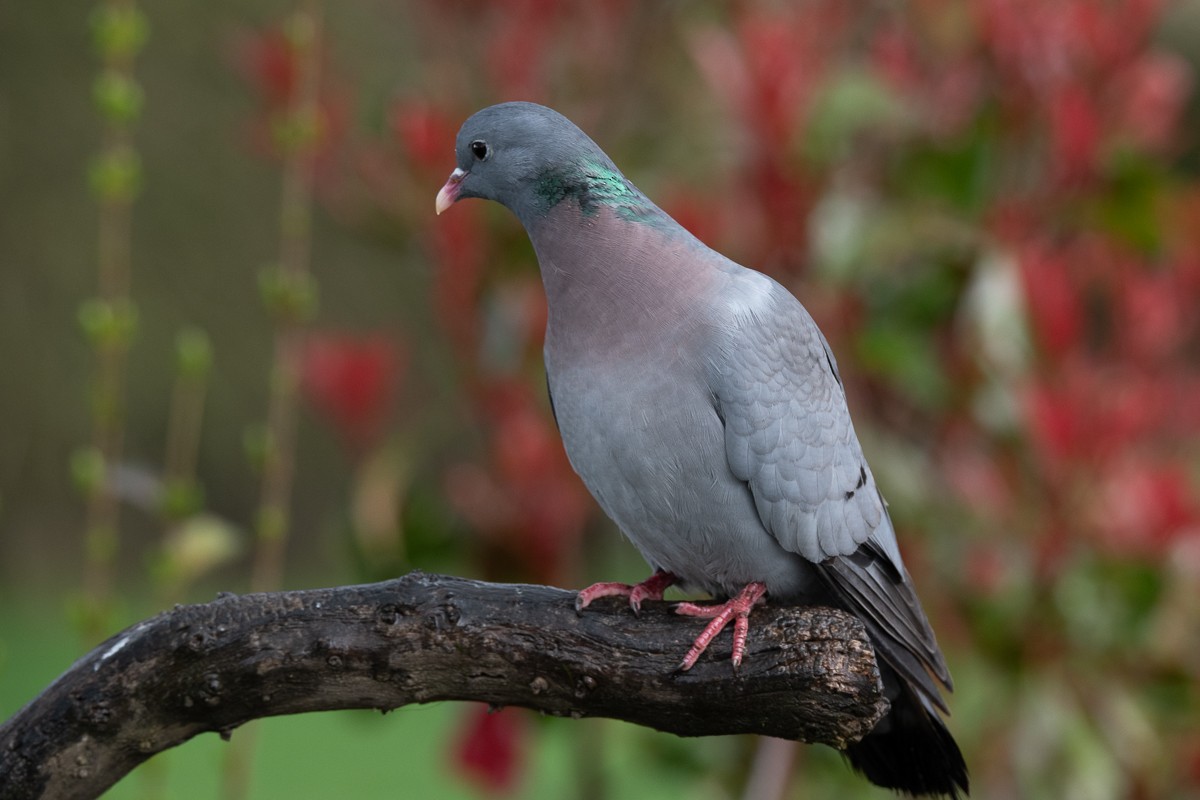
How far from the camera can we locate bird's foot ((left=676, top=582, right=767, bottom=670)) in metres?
1.42

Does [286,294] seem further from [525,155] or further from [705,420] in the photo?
[705,420]

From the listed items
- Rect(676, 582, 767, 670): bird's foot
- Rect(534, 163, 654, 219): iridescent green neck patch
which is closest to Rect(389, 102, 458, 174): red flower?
Rect(534, 163, 654, 219): iridescent green neck patch

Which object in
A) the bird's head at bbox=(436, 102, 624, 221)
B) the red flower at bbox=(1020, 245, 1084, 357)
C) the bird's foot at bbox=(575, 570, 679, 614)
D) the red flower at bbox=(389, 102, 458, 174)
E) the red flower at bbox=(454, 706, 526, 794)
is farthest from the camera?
the red flower at bbox=(454, 706, 526, 794)

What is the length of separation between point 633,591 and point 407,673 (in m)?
0.31

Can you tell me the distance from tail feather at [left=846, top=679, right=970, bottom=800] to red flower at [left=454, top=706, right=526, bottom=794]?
1.11 meters

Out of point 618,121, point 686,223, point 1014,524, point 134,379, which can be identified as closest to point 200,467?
point 134,379

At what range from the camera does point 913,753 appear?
5.32 ft

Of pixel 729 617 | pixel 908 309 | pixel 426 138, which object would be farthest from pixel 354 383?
pixel 729 617

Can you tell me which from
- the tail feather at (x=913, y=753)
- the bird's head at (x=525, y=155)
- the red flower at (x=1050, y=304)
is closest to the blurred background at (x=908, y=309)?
the red flower at (x=1050, y=304)

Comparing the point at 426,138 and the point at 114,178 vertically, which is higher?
the point at 426,138

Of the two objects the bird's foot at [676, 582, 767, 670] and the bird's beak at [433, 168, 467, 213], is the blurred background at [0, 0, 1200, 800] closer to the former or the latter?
the bird's beak at [433, 168, 467, 213]

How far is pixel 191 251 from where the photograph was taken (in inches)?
197

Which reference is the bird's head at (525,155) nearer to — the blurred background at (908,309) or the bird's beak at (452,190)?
the bird's beak at (452,190)

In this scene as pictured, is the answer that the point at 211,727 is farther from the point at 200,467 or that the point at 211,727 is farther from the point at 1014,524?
the point at 200,467
